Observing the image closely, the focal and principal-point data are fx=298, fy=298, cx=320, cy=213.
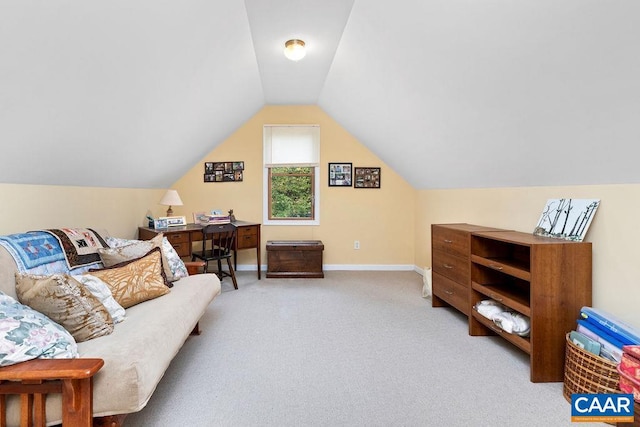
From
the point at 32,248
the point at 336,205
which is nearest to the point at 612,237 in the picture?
the point at 336,205

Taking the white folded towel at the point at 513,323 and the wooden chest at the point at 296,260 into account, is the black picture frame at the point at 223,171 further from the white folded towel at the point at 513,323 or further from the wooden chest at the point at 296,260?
the white folded towel at the point at 513,323

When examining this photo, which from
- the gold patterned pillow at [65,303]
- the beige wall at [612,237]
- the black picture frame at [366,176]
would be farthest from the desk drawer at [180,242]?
the beige wall at [612,237]

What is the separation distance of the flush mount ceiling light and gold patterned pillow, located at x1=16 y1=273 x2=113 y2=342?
8.16 feet

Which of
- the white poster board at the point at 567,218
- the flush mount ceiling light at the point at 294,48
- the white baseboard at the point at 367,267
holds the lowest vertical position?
the white baseboard at the point at 367,267

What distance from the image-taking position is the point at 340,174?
4621 millimetres

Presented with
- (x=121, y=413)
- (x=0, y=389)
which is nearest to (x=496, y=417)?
(x=121, y=413)

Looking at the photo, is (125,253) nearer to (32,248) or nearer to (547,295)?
(32,248)

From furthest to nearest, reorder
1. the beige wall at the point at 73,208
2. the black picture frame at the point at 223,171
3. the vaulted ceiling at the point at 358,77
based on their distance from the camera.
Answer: the black picture frame at the point at 223,171, the beige wall at the point at 73,208, the vaulted ceiling at the point at 358,77

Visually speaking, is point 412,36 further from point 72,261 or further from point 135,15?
point 72,261

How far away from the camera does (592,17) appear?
1.24 meters

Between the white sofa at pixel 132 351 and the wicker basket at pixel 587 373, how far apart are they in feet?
6.88

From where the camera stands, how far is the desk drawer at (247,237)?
3922 mm

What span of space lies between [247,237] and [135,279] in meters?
2.08

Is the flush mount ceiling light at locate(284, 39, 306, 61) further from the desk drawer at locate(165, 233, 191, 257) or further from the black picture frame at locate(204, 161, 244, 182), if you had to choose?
the desk drawer at locate(165, 233, 191, 257)
